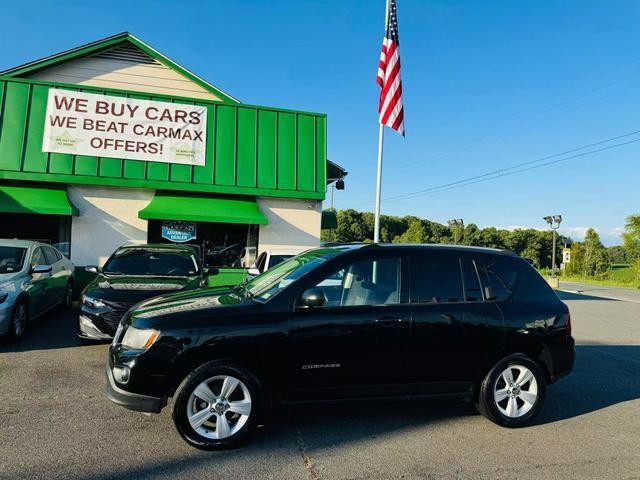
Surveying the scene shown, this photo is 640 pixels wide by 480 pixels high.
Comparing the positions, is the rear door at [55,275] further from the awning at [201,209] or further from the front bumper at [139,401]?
the front bumper at [139,401]

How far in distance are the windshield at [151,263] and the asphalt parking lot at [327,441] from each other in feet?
8.18

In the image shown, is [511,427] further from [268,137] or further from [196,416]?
[268,137]

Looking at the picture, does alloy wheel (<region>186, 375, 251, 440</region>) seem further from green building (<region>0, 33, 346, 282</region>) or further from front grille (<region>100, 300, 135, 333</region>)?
green building (<region>0, 33, 346, 282</region>)

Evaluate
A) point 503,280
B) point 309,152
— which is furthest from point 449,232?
point 503,280

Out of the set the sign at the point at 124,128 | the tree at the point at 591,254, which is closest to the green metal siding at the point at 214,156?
the sign at the point at 124,128

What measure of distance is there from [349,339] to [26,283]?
5773 mm

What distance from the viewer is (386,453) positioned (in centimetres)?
367

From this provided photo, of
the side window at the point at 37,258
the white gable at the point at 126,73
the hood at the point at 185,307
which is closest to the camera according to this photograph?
the hood at the point at 185,307

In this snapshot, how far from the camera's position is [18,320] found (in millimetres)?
6750

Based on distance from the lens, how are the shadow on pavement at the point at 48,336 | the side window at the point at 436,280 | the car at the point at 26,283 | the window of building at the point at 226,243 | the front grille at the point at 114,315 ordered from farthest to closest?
the window of building at the point at 226,243, the shadow on pavement at the point at 48,336, the car at the point at 26,283, the front grille at the point at 114,315, the side window at the point at 436,280

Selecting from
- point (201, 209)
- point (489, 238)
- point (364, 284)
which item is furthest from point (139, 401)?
point (489, 238)

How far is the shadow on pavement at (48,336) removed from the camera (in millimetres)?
6652

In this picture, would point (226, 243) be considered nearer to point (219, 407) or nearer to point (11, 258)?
point (11, 258)

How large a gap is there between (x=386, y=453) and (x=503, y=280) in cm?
210
